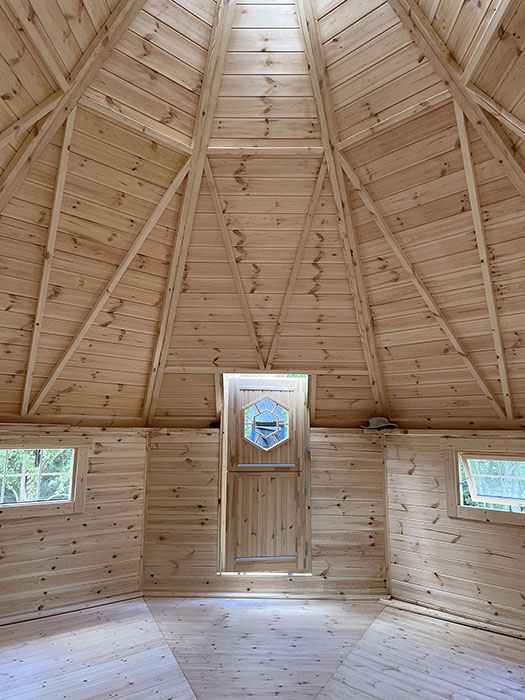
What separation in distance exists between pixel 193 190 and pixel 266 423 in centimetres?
247

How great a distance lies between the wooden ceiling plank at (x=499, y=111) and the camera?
9.21 ft

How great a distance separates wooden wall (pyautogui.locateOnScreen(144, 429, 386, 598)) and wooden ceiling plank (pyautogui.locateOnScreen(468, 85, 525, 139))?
3146mm

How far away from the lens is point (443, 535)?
450 cm

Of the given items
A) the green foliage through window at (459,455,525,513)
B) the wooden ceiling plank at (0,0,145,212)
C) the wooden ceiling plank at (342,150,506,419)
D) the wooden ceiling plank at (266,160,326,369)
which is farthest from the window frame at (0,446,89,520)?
the green foliage through window at (459,455,525,513)

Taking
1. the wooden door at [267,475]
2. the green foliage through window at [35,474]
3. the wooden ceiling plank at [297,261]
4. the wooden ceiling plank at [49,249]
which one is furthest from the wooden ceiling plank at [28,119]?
the wooden door at [267,475]

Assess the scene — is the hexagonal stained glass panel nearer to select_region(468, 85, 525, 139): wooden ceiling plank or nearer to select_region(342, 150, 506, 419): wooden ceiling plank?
select_region(342, 150, 506, 419): wooden ceiling plank

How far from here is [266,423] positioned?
504 cm

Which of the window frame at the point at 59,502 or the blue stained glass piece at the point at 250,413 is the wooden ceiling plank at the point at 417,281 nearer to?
the blue stained glass piece at the point at 250,413

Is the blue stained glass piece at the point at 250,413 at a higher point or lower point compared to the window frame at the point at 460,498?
higher

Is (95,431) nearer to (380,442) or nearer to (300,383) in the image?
(300,383)

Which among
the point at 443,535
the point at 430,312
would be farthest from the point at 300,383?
the point at 443,535

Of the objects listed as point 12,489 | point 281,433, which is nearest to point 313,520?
point 281,433

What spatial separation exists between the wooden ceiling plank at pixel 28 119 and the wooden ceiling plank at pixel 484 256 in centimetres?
247

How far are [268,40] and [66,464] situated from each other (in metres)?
3.98
